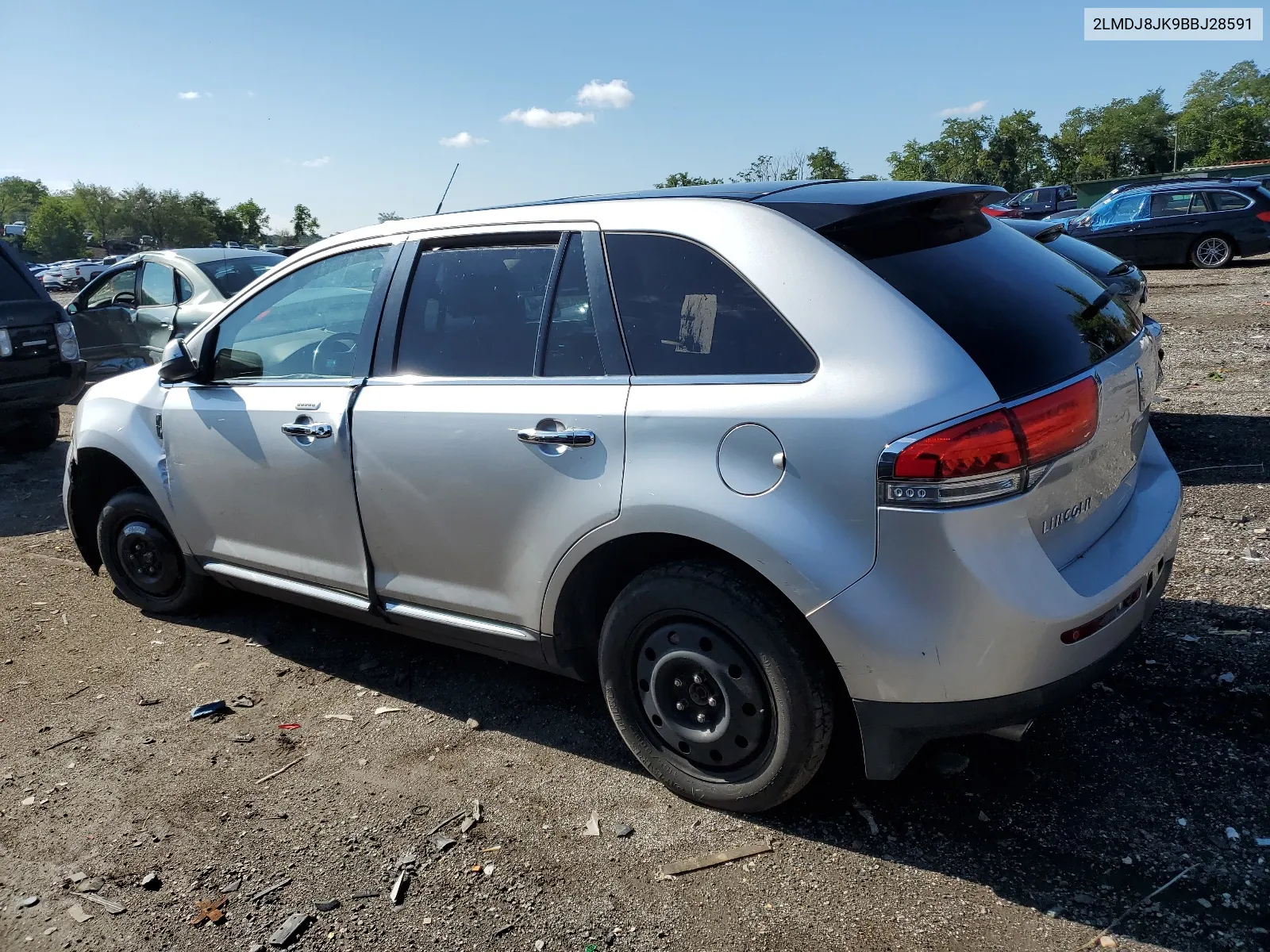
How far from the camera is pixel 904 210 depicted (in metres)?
2.91

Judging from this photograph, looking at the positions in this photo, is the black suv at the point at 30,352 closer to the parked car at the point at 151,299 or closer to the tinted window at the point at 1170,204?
the parked car at the point at 151,299

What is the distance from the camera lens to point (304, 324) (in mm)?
4047

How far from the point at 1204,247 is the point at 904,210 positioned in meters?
19.3

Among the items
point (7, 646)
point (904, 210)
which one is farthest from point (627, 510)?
point (7, 646)

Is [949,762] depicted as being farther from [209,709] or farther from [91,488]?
[91,488]

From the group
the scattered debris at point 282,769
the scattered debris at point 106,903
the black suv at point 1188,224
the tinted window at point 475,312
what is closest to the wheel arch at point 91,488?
the scattered debris at point 282,769

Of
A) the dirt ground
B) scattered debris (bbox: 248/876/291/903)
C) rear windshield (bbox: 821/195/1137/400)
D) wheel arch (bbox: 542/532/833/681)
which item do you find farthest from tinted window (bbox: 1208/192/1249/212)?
scattered debris (bbox: 248/876/291/903)

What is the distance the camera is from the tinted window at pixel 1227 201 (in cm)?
1839

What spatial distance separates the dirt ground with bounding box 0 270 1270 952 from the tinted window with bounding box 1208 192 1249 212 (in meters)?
17.3

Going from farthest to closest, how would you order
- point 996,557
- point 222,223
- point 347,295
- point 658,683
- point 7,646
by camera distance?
1. point 222,223
2. point 7,646
3. point 347,295
4. point 658,683
5. point 996,557

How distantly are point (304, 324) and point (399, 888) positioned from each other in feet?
7.63

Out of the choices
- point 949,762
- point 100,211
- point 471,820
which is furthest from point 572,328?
point 100,211

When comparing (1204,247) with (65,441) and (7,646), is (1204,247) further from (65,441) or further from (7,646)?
(7,646)

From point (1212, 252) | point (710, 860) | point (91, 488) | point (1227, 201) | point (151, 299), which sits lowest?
point (710, 860)
